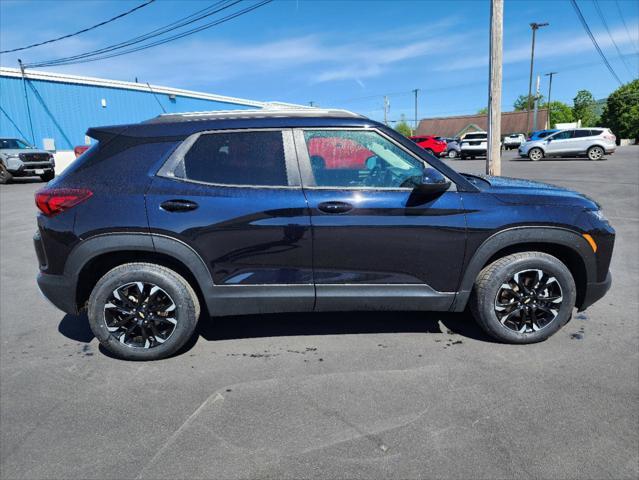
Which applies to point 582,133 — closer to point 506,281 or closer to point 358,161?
point 506,281

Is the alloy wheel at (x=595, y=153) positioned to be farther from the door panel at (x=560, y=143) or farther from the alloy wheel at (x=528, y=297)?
the alloy wheel at (x=528, y=297)

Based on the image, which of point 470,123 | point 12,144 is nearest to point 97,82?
point 12,144

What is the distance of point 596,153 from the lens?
2430 centimetres

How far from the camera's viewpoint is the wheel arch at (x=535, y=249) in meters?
3.25

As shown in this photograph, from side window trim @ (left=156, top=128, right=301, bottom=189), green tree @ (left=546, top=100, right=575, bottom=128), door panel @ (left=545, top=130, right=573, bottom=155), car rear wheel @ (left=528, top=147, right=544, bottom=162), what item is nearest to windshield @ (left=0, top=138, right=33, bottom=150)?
side window trim @ (left=156, top=128, right=301, bottom=189)

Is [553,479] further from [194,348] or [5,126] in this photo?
[5,126]

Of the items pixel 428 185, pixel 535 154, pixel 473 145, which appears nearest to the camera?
pixel 428 185

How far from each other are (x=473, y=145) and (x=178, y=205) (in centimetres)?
2927

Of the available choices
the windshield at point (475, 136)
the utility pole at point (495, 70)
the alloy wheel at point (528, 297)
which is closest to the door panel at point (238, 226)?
the alloy wheel at point (528, 297)

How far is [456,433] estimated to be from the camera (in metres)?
2.44

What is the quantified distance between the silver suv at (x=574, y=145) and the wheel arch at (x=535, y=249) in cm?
2515

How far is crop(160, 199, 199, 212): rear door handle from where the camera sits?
311 centimetres

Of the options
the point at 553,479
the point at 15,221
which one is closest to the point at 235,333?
the point at 553,479

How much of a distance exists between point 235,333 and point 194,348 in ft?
1.27
